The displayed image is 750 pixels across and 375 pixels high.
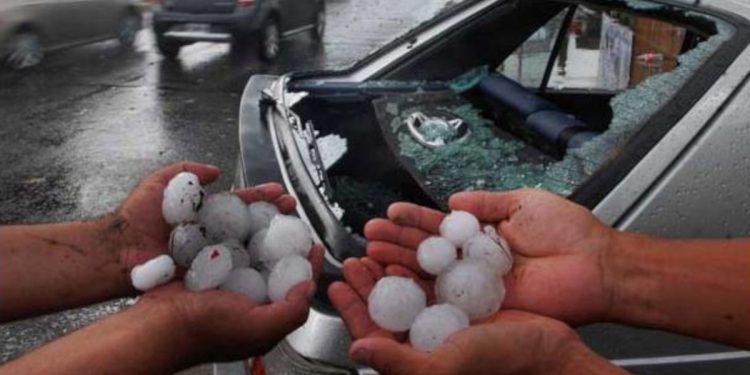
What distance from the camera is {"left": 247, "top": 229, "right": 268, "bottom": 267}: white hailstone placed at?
1.94 meters

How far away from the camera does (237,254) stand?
1.88 m

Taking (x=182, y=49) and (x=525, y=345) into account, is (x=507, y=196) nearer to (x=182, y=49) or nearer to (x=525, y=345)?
(x=525, y=345)

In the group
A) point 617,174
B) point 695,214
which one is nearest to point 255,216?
point 617,174

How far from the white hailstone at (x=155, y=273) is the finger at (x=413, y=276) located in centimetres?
52

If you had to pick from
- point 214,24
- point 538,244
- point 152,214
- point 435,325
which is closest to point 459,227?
point 538,244

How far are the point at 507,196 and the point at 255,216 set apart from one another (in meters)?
0.66

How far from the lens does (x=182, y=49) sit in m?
11.8

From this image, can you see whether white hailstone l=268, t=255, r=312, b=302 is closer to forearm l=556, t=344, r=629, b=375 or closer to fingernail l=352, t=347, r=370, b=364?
fingernail l=352, t=347, r=370, b=364

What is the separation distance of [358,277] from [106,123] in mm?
6422

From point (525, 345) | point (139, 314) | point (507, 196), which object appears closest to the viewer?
point (525, 345)

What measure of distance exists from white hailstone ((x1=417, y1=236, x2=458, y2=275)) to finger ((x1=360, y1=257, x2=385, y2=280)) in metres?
0.10

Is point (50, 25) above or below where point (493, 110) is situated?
below

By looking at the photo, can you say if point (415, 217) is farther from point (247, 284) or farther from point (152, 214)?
point (152, 214)

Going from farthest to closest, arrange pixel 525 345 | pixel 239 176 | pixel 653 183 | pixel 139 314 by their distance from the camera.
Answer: pixel 239 176 → pixel 653 183 → pixel 139 314 → pixel 525 345
